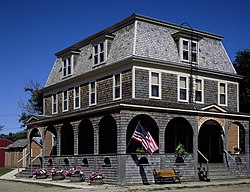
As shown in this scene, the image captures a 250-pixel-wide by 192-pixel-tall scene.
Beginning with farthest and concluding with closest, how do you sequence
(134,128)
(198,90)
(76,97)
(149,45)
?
(76,97), (198,90), (149,45), (134,128)

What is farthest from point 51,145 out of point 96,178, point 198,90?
point 96,178

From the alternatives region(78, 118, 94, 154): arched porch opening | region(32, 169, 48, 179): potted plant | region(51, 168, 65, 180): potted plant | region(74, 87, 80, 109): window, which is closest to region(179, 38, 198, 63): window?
region(78, 118, 94, 154): arched porch opening

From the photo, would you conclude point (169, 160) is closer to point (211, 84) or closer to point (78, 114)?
point (78, 114)

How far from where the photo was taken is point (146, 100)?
91.1 ft

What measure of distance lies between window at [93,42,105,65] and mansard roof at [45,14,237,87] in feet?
1.55

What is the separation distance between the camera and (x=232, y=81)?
33750 mm

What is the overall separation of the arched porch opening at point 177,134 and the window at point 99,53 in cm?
690

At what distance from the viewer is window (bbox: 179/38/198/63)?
102 ft

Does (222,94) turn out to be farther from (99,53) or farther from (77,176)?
(77,176)

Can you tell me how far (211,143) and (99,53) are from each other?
10440mm

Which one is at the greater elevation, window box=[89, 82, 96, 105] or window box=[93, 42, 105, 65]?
window box=[93, 42, 105, 65]

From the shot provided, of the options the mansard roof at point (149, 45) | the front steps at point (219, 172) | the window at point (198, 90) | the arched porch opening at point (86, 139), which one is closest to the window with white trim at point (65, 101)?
the mansard roof at point (149, 45)

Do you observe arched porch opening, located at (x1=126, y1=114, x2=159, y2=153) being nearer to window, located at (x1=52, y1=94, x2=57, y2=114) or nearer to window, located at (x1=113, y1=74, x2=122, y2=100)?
window, located at (x1=113, y1=74, x2=122, y2=100)

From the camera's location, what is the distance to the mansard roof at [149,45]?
2947 centimetres
